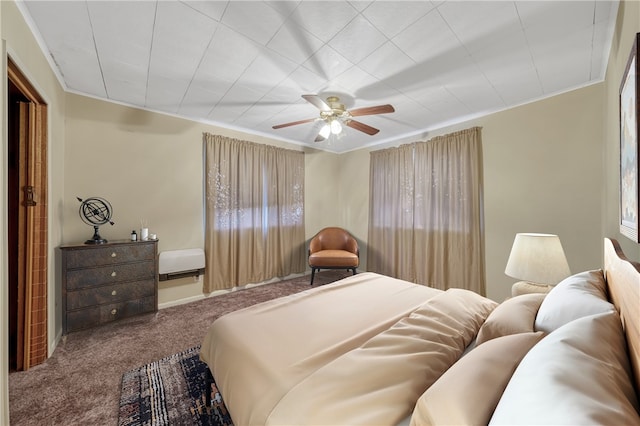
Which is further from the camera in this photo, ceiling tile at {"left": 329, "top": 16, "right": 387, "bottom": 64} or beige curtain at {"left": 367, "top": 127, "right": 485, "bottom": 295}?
beige curtain at {"left": 367, "top": 127, "right": 485, "bottom": 295}

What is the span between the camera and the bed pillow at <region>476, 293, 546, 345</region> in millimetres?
1085

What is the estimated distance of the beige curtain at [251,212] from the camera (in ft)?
11.5

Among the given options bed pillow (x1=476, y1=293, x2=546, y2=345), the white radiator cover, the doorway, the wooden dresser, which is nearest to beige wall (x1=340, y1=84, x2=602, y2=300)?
bed pillow (x1=476, y1=293, x2=546, y2=345)

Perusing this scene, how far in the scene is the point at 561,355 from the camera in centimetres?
66

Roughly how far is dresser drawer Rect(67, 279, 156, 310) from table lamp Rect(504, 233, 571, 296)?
3648mm

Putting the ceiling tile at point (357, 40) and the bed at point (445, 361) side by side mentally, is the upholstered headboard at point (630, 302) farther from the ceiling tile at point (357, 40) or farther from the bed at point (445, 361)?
the ceiling tile at point (357, 40)

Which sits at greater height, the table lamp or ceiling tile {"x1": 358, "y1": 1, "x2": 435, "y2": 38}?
ceiling tile {"x1": 358, "y1": 1, "x2": 435, "y2": 38}

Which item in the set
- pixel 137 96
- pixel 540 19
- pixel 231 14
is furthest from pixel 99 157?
pixel 540 19

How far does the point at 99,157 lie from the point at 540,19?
14.0 feet

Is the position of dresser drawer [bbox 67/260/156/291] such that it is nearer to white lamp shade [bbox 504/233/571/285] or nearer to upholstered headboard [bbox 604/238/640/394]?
upholstered headboard [bbox 604/238/640/394]

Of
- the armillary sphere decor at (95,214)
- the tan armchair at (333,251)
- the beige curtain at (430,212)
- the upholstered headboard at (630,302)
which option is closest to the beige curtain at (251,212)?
the tan armchair at (333,251)

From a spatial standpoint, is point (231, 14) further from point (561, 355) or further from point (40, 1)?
point (561, 355)

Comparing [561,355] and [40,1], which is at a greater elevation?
[40,1]

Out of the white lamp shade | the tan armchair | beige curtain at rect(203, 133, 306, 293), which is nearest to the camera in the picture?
the white lamp shade
